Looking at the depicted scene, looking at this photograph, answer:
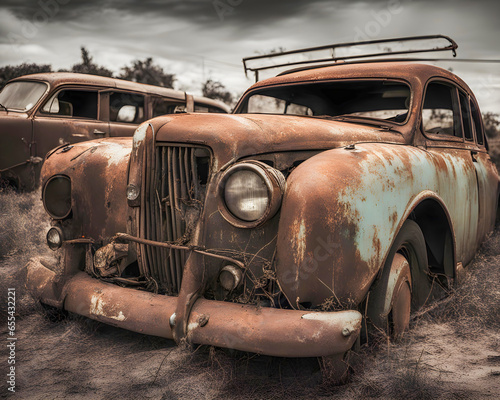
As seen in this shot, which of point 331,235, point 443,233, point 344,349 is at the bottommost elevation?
point 344,349

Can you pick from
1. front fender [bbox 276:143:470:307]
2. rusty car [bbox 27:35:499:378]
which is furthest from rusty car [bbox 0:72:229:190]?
front fender [bbox 276:143:470:307]

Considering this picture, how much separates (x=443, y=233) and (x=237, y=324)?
173cm

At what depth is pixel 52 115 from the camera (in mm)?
7047

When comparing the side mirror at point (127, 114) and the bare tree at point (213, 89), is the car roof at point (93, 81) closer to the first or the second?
the side mirror at point (127, 114)

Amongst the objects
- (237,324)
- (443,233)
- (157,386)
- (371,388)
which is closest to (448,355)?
(371,388)

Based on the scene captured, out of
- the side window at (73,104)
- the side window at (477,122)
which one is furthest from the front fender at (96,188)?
the side window at (73,104)

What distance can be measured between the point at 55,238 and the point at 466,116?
11.5ft

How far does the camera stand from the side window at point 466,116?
3979mm

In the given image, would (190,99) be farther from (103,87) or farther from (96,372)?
(96,372)

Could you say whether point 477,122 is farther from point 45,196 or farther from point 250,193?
point 45,196

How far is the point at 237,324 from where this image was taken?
6.54 feet

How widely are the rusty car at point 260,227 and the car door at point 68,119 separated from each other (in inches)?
169

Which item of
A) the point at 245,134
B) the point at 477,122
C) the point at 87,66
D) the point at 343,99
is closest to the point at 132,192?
the point at 245,134

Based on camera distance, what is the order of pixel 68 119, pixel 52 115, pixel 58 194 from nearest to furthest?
1. pixel 58 194
2. pixel 52 115
3. pixel 68 119
